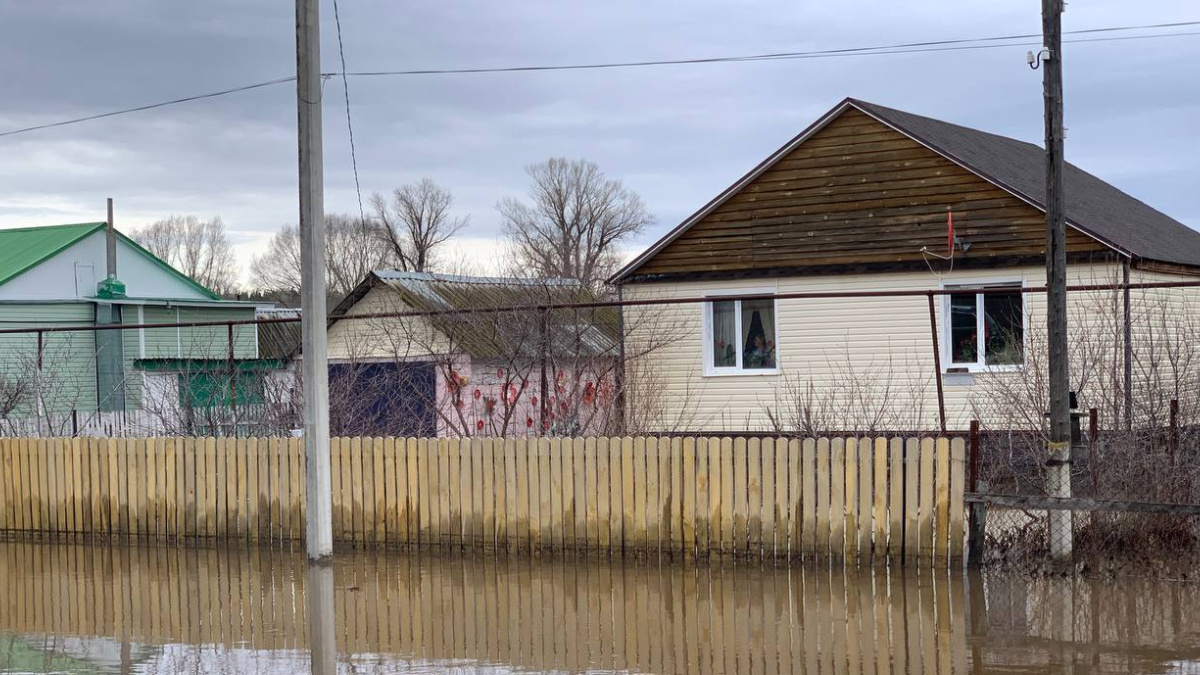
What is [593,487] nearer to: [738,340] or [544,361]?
[544,361]

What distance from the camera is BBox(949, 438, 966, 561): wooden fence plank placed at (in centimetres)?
1136

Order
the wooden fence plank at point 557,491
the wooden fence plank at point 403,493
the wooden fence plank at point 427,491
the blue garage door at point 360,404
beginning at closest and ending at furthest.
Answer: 1. the wooden fence plank at point 557,491
2. the wooden fence plank at point 427,491
3. the wooden fence plank at point 403,493
4. the blue garage door at point 360,404

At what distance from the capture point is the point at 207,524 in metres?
14.4

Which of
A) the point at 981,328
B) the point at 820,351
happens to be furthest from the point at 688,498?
the point at 820,351

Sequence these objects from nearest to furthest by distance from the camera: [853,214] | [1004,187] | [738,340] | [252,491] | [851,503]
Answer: [851,503] < [252,491] < [1004,187] < [853,214] < [738,340]

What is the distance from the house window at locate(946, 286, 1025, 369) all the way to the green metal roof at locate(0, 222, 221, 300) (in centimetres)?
2789

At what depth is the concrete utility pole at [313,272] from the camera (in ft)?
39.6

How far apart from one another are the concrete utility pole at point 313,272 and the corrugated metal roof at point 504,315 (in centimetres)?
479

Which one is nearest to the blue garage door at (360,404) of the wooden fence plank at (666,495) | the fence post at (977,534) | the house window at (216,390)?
the house window at (216,390)

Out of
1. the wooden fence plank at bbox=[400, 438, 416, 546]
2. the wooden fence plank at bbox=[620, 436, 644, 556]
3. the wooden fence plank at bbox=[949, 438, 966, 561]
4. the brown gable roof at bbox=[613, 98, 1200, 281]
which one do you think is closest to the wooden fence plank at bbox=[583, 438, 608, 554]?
the wooden fence plank at bbox=[620, 436, 644, 556]

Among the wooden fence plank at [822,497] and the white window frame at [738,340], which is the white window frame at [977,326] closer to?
the white window frame at [738,340]

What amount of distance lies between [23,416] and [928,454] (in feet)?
61.1

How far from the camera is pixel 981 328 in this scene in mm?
20688

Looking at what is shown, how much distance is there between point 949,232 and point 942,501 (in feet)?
34.0
